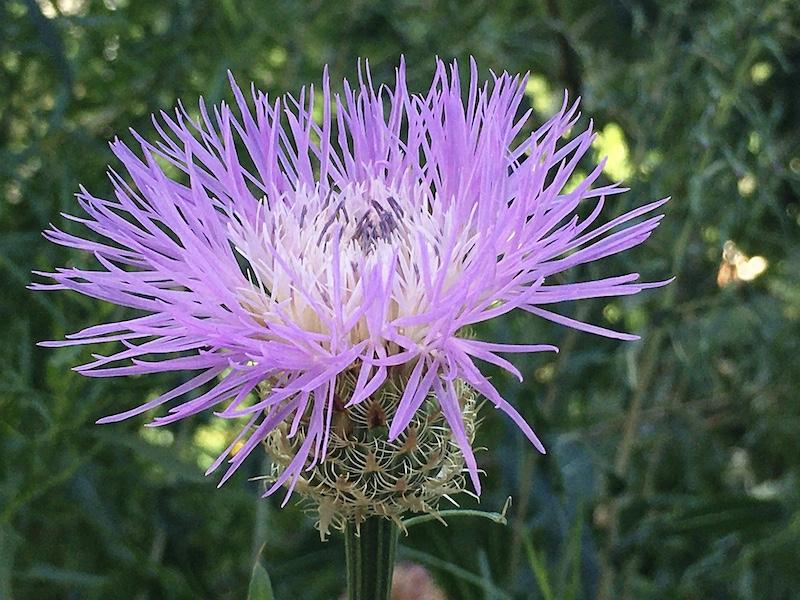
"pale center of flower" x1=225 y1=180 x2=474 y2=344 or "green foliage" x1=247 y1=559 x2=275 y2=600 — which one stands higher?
"pale center of flower" x1=225 y1=180 x2=474 y2=344

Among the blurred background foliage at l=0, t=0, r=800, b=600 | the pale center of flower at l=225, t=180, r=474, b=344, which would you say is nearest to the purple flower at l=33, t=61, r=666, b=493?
the pale center of flower at l=225, t=180, r=474, b=344

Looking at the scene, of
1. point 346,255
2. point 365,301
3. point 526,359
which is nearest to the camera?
point 365,301

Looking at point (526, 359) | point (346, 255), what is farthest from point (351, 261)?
point (526, 359)

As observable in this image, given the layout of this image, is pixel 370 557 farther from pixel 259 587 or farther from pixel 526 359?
pixel 526 359

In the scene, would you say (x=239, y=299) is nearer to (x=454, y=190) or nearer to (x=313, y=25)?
(x=454, y=190)

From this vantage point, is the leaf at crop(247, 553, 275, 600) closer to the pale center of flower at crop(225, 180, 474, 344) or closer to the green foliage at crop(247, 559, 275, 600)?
the green foliage at crop(247, 559, 275, 600)

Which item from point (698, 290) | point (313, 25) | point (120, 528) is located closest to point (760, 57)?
point (698, 290)
